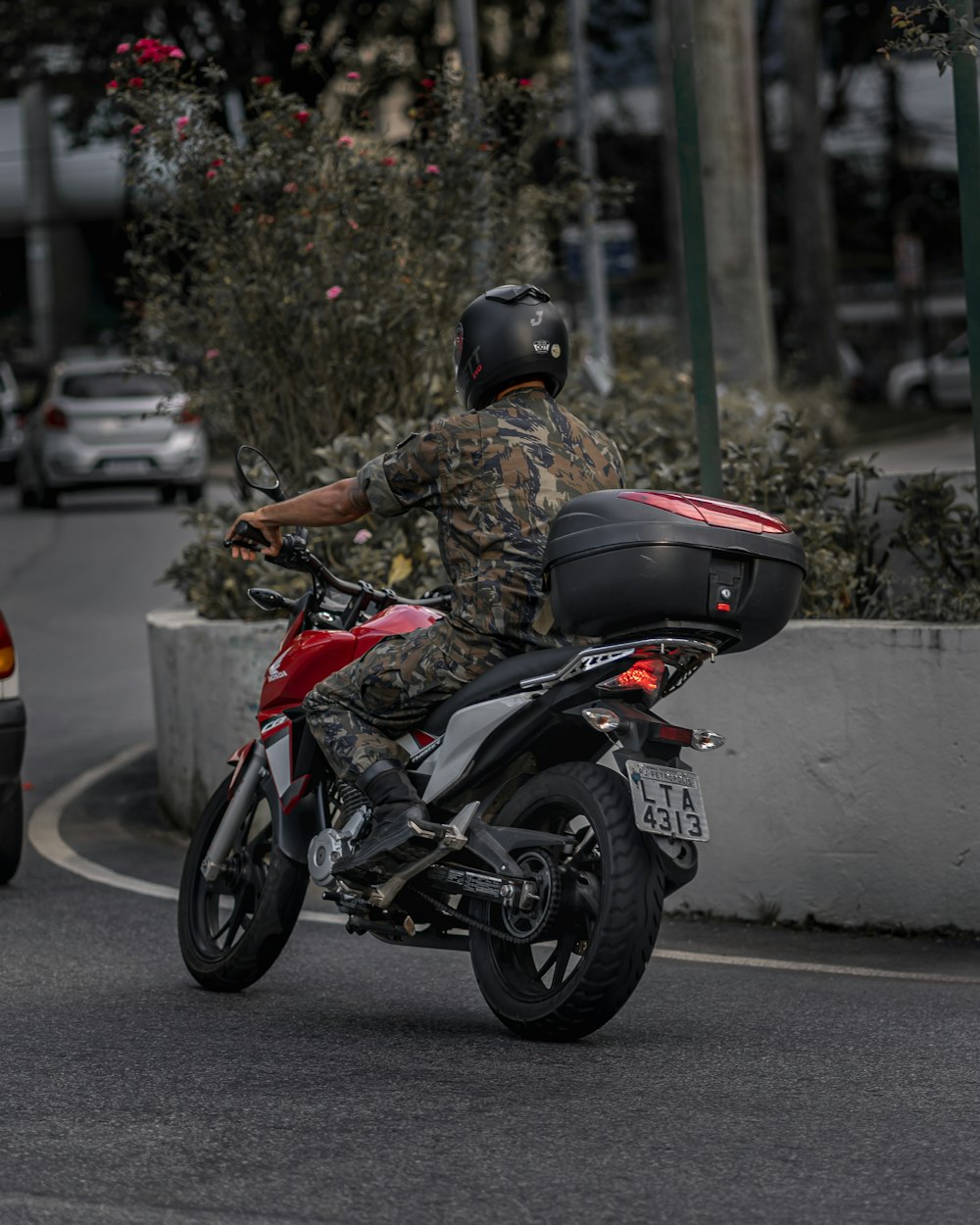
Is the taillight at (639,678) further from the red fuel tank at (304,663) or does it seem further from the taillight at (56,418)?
the taillight at (56,418)

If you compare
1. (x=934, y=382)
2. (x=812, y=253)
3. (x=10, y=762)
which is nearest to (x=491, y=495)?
(x=10, y=762)

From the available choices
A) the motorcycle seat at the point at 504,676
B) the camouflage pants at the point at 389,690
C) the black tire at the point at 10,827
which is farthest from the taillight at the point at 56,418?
the motorcycle seat at the point at 504,676

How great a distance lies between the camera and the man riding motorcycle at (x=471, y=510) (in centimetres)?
545

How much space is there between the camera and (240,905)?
6188 mm

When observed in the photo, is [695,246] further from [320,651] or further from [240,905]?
[240,905]

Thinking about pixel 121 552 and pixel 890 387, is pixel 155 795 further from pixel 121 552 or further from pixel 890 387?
pixel 890 387

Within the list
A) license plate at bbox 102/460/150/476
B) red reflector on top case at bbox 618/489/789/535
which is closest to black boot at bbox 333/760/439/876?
red reflector on top case at bbox 618/489/789/535

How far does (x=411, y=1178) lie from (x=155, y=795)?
5.70 meters

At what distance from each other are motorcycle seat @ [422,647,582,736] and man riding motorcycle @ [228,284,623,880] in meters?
0.04

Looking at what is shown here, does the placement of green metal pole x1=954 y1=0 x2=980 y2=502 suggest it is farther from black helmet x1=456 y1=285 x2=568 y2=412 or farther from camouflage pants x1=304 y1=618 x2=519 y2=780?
camouflage pants x1=304 y1=618 x2=519 y2=780

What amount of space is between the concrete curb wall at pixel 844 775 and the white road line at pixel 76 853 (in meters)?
1.37

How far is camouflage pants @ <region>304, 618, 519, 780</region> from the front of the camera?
549 centimetres

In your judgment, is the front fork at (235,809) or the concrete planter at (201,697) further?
the concrete planter at (201,697)

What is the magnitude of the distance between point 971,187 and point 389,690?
3090 millimetres
